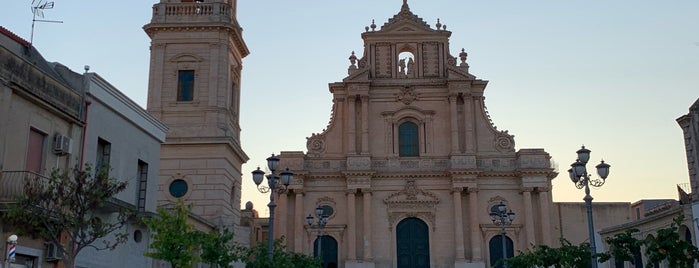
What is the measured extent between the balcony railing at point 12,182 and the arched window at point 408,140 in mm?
29539

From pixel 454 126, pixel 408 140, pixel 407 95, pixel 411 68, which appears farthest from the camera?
pixel 411 68

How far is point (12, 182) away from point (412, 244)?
2917cm

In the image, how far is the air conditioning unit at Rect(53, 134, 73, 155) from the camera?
54.2 feet

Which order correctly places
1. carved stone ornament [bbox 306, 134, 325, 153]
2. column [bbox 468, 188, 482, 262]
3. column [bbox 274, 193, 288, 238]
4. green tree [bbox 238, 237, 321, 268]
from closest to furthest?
green tree [bbox 238, 237, 321, 268]
column [bbox 468, 188, 482, 262]
column [bbox 274, 193, 288, 238]
carved stone ornament [bbox 306, 134, 325, 153]

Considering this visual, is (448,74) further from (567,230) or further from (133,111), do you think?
(133,111)

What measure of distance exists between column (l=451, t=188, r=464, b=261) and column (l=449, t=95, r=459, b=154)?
2.48m

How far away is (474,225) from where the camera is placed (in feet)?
133

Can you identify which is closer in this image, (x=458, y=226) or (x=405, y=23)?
(x=458, y=226)

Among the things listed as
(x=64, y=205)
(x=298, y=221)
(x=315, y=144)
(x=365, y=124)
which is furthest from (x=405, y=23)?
(x=64, y=205)

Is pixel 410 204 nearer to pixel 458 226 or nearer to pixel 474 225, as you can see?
pixel 458 226

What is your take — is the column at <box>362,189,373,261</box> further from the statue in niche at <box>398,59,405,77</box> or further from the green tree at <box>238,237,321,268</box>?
the green tree at <box>238,237,321,268</box>

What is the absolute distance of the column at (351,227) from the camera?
40406 mm

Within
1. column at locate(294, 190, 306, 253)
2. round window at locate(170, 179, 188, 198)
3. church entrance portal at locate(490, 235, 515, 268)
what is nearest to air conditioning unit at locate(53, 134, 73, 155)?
round window at locate(170, 179, 188, 198)

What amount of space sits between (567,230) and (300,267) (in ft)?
73.1
